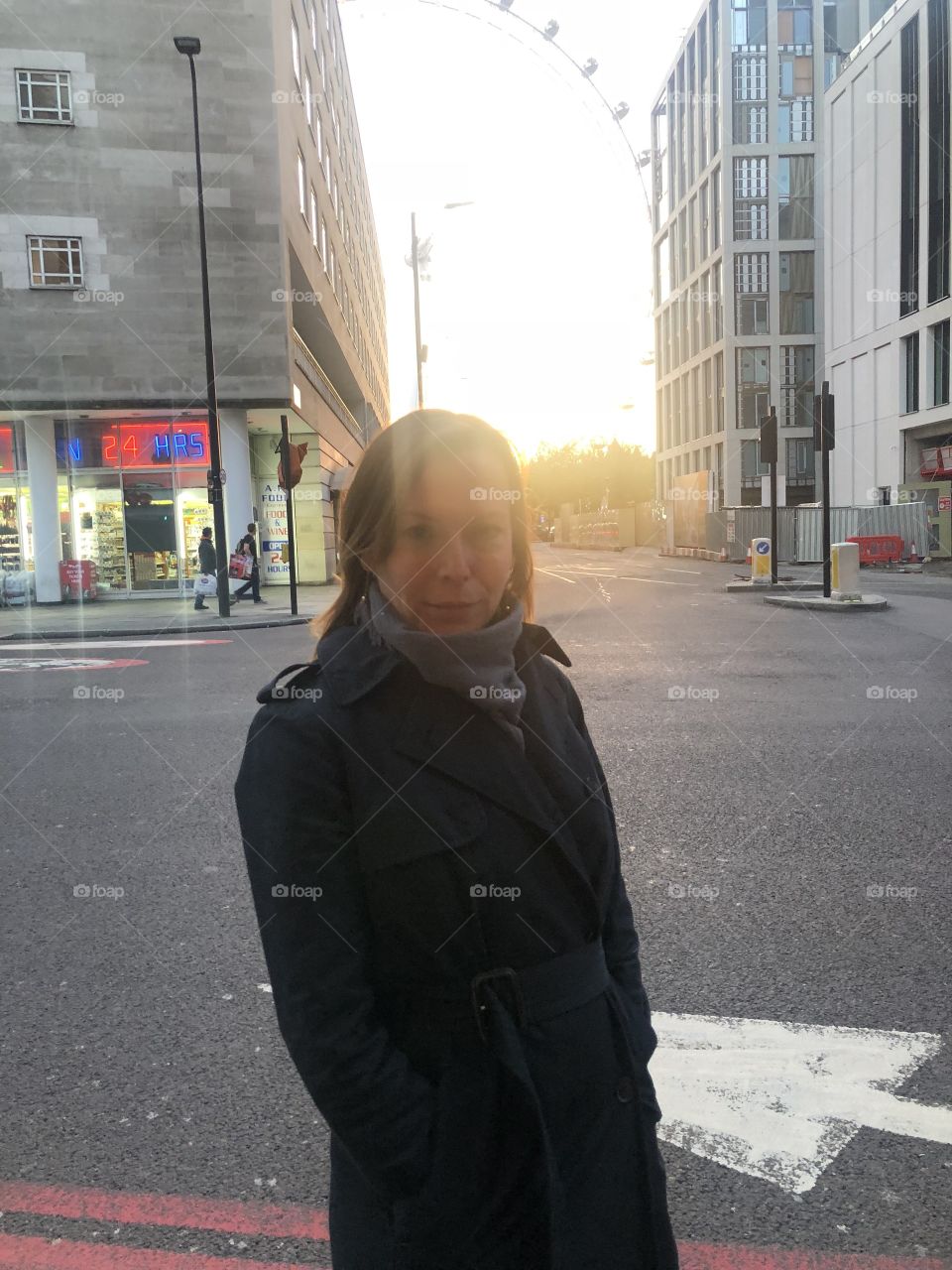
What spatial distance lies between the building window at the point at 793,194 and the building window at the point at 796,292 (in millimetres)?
1298

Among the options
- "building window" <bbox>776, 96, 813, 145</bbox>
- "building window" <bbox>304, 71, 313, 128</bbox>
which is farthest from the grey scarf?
"building window" <bbox>776, 96, 813, 145</bbox>

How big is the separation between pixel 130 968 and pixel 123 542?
23486 mm

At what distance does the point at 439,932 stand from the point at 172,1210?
1.56 metres

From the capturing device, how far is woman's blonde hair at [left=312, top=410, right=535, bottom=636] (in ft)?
5.18

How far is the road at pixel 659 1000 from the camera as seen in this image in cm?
243

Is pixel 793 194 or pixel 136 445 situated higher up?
pixel 793 194

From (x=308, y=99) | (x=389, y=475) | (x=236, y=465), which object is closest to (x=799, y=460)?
(x=308, y=99)

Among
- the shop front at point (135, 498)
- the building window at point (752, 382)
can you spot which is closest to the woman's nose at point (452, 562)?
the shop front at point (135, 498)

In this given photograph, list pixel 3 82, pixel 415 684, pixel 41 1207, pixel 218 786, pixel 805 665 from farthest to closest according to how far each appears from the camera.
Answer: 1. pixel 3 82
2. pixel 805 665
3. pixel 218 786
4. pixel 41 1207
5. pixel 415 684

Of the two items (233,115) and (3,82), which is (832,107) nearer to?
(233,115)

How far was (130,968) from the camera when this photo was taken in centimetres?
380

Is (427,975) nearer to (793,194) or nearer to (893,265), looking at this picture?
(893,265)

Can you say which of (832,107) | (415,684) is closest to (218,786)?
(415,684)

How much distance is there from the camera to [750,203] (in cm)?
5872
